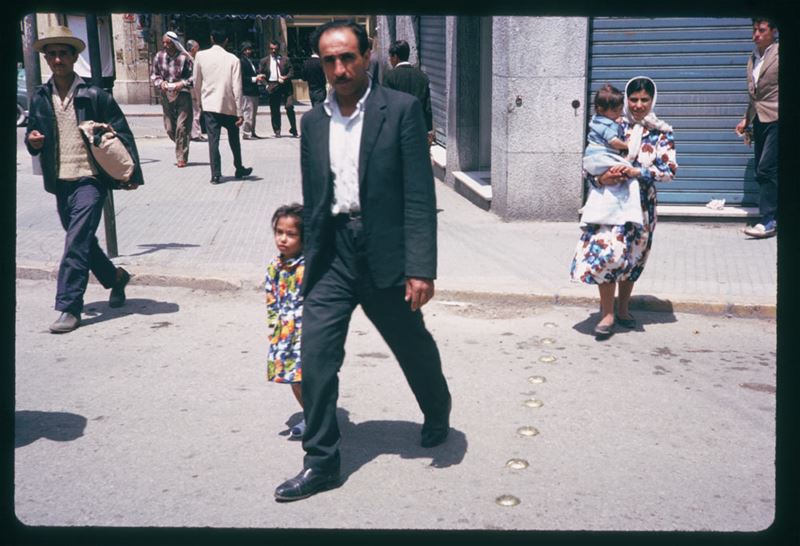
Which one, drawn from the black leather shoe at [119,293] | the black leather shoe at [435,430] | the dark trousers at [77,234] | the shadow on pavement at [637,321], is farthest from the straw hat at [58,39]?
the shadow on pavement at [637,321]

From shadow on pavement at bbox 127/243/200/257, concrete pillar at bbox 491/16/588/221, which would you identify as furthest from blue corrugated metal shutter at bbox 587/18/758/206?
shadow on pavement at bbox 127/243/200/257

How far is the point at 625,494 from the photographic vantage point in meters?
4.24

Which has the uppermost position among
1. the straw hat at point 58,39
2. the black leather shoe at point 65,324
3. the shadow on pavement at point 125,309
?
the straw hat at point 58,39

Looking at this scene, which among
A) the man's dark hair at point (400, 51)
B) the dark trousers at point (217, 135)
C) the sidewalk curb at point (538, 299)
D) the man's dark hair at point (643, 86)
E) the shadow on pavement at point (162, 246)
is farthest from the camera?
the dark trousers at point (217, 135)

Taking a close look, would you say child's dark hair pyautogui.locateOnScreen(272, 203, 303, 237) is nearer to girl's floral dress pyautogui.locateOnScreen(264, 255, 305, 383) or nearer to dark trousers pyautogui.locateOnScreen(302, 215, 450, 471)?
girl's floral dress pyautogui.locateOnScreen(264, 255, 305, 383)

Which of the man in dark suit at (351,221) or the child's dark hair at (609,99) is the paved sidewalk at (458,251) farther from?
the man in dark suit at (351,221)

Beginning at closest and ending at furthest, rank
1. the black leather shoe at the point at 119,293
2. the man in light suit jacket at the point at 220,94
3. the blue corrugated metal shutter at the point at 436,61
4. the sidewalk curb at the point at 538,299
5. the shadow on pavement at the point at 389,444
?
the shadow on pavement at the point at 389,444
the sidewalk curb at the point at 538,299
the black leather shoe at the point at 119,293
the man in light suit jacket at the point at 220,94
the blue corrugated metal shutter at the point at 436,61

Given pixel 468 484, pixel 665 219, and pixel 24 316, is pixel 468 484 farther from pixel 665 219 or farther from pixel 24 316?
pixel 665 219

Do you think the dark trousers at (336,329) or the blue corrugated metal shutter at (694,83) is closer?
the dark trousers at (336,329)

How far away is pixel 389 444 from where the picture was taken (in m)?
4.86

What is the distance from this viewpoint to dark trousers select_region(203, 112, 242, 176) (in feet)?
42.0

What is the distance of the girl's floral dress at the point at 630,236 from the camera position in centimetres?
647

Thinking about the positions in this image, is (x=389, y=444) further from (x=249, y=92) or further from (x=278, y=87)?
(x=278, y=87)

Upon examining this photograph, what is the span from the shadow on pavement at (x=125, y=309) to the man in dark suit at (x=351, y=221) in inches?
129
